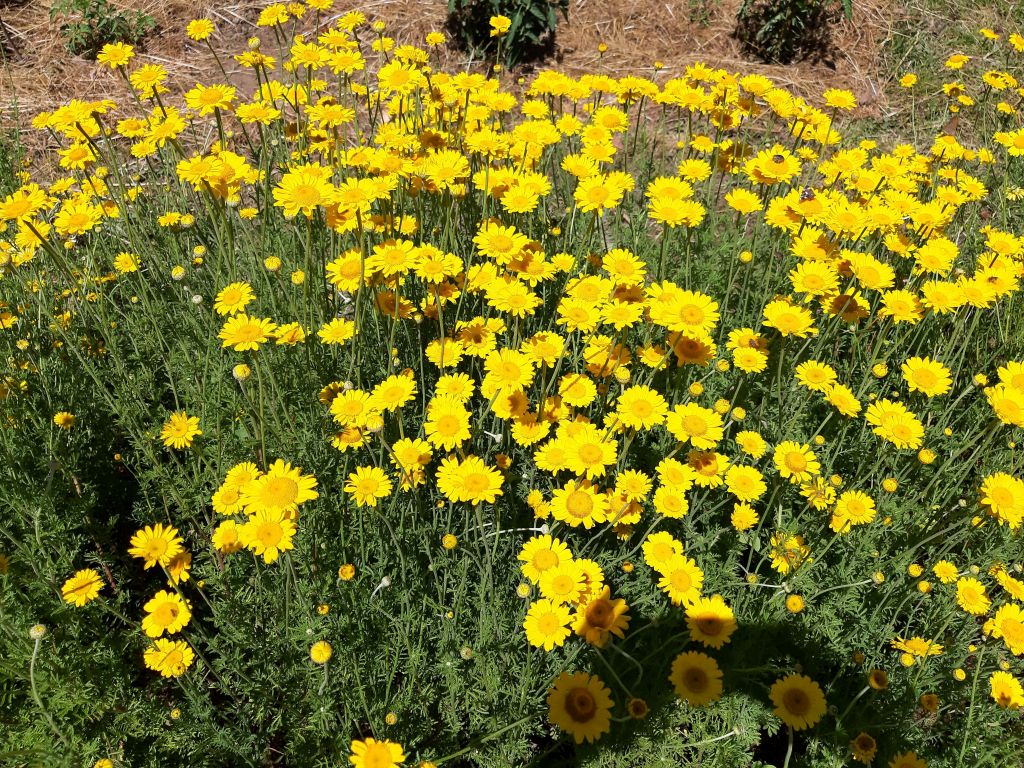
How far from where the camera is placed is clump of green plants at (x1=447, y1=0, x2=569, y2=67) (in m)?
6.52

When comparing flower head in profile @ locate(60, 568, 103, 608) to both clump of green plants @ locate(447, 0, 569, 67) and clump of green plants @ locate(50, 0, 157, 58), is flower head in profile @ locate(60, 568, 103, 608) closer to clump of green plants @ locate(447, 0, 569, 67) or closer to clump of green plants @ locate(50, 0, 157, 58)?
clump of green plants @ locate(447, 0, 569, 67)

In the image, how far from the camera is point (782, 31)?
7352 mm

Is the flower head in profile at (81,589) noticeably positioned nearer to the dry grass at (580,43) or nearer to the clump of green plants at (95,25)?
the dry grass at (580,43)

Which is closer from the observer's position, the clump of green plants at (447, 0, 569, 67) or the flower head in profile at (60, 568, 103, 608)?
the flower head in profile at (60, 568, 103, 608)

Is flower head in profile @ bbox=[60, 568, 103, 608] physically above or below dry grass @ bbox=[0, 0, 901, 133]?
below

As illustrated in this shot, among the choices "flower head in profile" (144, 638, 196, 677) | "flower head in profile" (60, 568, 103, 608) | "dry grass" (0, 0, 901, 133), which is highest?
"dry grass" (0, 0, 901, 133)

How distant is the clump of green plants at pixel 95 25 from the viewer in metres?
6.92

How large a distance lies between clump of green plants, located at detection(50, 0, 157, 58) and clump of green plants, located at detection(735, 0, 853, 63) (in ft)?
23.6

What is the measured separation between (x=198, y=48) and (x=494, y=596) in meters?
7.89

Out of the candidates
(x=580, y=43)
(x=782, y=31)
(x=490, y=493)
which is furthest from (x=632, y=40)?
(x=490, y=493)

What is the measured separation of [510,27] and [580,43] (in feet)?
3.97

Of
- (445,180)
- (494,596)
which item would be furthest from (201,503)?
(445,180)

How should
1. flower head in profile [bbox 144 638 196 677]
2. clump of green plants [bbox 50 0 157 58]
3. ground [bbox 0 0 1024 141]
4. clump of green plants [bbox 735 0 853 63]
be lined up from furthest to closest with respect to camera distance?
clump of green plants [bbox 735 0 853 63]
ground [bbox 0 0 1024 141]
clump of green plants [bbox 50 0 157 58]
flower head in profile [bbox 144 638 196 677]

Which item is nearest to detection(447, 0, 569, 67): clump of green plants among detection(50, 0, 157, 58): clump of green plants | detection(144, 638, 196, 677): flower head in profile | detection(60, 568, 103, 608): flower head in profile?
detection(50, 0, 157, 58): clump of green plants
